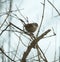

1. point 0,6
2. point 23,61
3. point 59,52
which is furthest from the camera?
point 59,52

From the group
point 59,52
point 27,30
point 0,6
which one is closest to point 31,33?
point 27,30

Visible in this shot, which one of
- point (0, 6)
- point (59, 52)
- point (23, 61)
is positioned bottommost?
point (59, 52)

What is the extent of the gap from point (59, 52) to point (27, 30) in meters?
0.77

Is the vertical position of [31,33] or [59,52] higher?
[31,33]

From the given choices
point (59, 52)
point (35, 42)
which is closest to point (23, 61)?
point (35, 42)

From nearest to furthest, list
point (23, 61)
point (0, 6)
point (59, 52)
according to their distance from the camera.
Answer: point (23, 61) < point (0, 6) < point (59, 52)

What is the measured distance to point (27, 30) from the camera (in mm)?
327

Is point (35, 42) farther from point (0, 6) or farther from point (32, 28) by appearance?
point (0, 6)

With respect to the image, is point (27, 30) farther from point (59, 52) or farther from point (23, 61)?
point (59, 52)

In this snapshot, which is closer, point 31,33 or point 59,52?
point 31,33

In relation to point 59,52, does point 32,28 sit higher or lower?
higher

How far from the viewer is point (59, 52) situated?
1059mm

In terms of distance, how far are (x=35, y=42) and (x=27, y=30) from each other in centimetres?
6

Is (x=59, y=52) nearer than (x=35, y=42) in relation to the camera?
No
